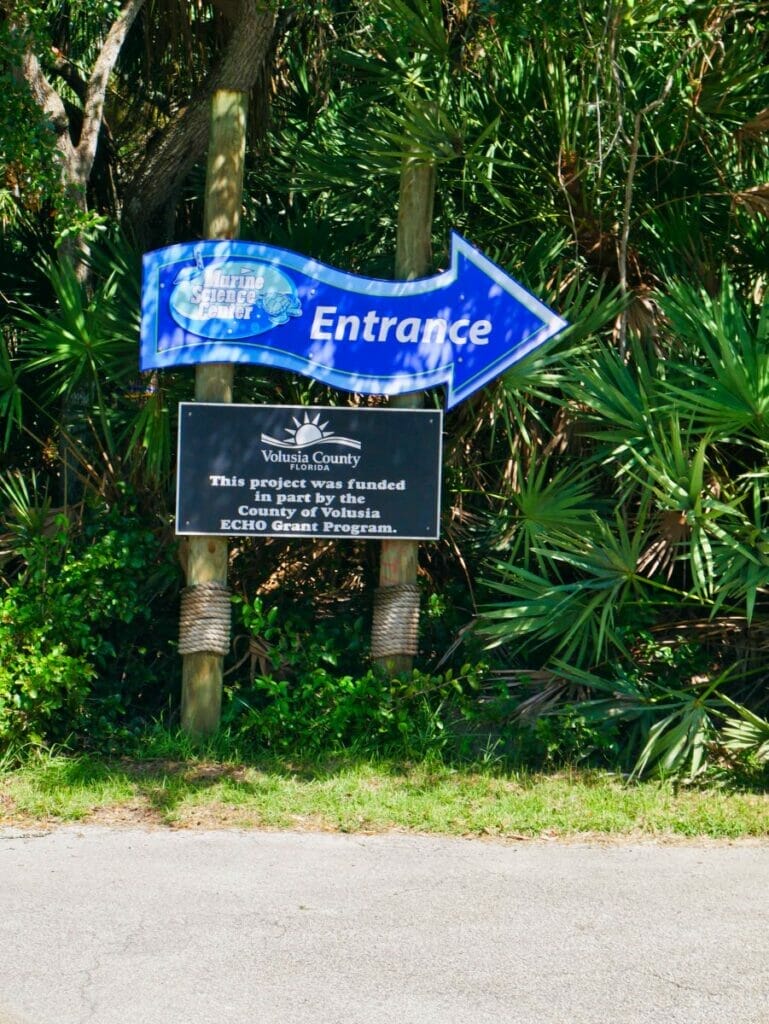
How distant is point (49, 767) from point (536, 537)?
2988mm

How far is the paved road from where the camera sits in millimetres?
4219

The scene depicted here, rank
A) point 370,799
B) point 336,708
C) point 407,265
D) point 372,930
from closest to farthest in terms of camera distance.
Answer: point 372,930
point 370,799
point 336,708
point 407,265

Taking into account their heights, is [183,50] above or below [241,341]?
above

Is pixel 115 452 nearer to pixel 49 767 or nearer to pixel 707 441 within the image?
pixel 49 767

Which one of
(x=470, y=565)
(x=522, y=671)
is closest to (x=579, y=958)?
(x=522, y=671)

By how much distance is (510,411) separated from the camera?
7.75 meters

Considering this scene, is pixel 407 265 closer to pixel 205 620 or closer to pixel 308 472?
pixel 308 472

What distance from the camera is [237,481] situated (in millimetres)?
7289

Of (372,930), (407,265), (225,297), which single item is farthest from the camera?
(407,265)

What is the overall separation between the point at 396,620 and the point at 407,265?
2105mm

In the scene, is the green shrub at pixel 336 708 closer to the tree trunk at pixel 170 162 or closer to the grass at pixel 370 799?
the grass at pixel 370 799

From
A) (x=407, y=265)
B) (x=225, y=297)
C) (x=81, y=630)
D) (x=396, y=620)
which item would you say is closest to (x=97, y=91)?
(x=225, y=297)

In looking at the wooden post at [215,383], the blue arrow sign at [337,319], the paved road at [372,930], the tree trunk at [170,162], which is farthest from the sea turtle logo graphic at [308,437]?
the tree trunk at [170,162]

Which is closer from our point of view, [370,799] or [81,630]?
[370,799]
